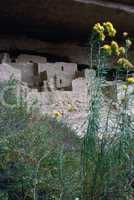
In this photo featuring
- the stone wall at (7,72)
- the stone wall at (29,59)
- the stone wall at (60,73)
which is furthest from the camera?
the stone wall at (29,59)

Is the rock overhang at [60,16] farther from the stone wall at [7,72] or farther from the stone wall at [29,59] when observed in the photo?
the stone wall at [7,72]

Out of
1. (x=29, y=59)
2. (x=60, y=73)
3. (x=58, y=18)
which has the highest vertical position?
(x=58, y=18)

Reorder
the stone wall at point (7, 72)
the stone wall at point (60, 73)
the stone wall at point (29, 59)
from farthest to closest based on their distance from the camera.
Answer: the stone wall at point (29, 59) < the stone wall at point (60, 73) < the stone wall at point (7, 72)

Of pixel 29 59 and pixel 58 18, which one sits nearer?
pixel 58 18

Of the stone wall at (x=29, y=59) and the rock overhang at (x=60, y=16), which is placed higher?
the rock overhang at (x=60, y=16)

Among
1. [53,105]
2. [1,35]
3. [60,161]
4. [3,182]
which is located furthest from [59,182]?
[1,35]

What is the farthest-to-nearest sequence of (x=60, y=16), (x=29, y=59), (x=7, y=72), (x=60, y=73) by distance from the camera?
(x=29, y=59)
(x=60, y=16)
(x=60, y=73)
(x=7, y=72)

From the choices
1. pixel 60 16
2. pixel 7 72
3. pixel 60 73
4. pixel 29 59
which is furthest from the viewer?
pixel 29 59

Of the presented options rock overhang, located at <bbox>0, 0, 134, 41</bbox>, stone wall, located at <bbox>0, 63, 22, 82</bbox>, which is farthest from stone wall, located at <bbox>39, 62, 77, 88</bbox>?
rock overhang, located at <bbox>0, 0, 134, 41</bbox>

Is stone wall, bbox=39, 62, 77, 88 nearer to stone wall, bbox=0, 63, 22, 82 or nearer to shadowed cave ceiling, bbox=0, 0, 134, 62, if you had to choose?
stone wall, bbox=0, 63, 22, 82

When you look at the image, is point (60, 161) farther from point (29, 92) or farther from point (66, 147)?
point (29, 92)

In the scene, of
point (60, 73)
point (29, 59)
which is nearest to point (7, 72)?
point (60, 73)

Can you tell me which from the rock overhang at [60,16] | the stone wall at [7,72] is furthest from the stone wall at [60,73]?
the rock overhang at [60,16]

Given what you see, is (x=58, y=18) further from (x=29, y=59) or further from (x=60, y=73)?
(x=60, y=73)
